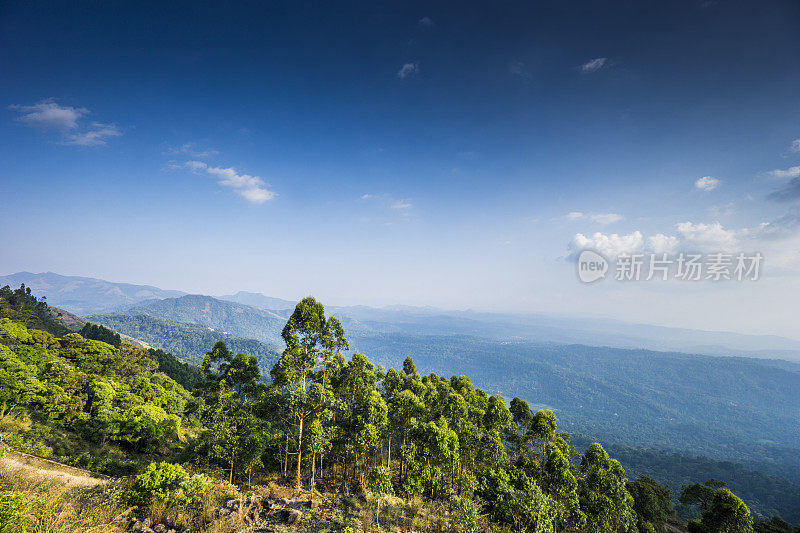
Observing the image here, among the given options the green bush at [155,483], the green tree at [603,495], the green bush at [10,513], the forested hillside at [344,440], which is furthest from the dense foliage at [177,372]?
the green tree at [603,495]

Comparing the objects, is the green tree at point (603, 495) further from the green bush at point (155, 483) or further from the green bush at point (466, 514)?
the green bush at point (155, 483)

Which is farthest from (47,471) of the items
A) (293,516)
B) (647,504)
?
(647,504)

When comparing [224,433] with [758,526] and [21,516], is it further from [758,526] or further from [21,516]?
[758,526]

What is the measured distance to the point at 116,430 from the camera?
2233 centimetres

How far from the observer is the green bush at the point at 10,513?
19.8ft

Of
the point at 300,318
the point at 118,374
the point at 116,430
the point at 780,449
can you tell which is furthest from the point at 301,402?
the point at 780,449

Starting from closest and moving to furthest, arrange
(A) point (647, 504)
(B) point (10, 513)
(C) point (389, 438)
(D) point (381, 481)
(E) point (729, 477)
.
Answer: (B) point (10, 513) → (D) point (381, 481) → (C) point (389, 438) → (A) point (647, 504) → (E) point (729, 477)

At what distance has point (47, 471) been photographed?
14.0m

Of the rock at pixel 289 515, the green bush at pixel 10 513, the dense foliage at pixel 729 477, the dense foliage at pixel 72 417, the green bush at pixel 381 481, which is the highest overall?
the green bush at pixel 10 513

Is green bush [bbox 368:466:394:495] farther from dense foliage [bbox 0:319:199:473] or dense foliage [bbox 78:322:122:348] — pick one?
dense foliage [bbox 78:322:122:348]

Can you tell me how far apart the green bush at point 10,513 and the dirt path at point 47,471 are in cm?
925

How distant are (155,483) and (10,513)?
16.6 feet

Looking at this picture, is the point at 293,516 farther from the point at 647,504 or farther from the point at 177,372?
the point at 177,372

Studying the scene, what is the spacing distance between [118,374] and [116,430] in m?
27.3
